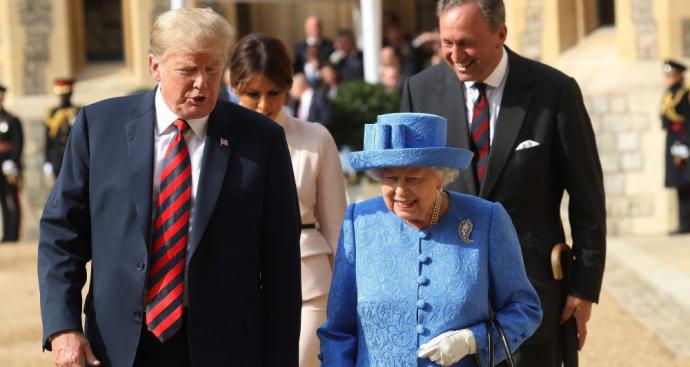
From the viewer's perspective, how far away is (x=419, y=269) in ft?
13.8

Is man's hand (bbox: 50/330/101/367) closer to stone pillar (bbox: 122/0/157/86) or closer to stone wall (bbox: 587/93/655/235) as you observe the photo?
stone wall (bbox: 587/93/655/235)

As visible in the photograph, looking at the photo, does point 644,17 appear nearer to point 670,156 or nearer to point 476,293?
point 670,156

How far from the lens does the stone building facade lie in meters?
17.3

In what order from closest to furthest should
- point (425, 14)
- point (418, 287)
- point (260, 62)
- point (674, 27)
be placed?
1. point (418, 287)
2. point (260, 62)
3. point (674, 27)
4. point (425, 14)

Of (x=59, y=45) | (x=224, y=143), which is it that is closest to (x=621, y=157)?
(x=59, y=45)

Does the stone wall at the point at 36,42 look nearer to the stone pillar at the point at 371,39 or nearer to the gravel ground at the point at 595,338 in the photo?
the stone pillar at the point at 371,39

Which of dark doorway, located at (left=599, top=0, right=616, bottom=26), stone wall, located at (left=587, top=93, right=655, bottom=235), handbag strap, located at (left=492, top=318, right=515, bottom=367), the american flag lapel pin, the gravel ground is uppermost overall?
dark doorway, located at (left=599, top=0, right=616, bottom=26)

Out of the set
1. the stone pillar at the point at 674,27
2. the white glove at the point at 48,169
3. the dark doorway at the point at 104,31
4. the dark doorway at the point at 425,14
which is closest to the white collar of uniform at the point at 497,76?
the stone pillar at the point at 674,27

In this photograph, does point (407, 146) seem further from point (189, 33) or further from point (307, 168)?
point (307, 168)

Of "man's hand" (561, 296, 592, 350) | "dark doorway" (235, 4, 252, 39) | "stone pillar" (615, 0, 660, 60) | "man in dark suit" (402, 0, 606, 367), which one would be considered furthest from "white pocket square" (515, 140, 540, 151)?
"dark doorway" (235, 4, 252, 39)

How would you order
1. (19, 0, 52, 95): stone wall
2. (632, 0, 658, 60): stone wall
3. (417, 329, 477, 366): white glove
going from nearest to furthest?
(417, 329, 477, 366): white glove < (632, 0, 658, 60): stone wall < (19, 0, 52, 95): stone wall

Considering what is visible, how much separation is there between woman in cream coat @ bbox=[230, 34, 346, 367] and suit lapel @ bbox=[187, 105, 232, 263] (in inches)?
44.6

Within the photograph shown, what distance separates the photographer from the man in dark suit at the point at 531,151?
17.3 ft

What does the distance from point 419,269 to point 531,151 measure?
1.25 meters
